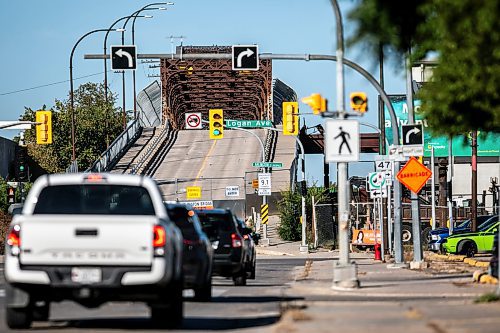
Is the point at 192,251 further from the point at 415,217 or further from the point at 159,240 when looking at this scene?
the point at 415,217

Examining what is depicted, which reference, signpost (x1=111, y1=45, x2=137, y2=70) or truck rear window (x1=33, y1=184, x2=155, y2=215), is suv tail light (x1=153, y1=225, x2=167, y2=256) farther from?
signpost (x1=111, y1=45, x2=137, y2=70)

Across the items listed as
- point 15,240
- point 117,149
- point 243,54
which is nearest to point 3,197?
point 117,149

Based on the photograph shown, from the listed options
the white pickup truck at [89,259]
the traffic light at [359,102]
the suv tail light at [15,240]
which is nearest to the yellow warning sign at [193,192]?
the traffic light at [359,102]

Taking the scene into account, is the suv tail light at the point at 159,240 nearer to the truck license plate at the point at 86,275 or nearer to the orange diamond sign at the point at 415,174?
the truck license plate at the point at 86,275

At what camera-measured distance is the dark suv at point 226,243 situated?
25.4 metres

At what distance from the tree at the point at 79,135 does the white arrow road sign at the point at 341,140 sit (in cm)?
7210

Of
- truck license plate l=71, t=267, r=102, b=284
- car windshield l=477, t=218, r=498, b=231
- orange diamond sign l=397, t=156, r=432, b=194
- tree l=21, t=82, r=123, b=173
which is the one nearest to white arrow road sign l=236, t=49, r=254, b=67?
orange diamond sign l=397, t=156, r=432, b=194

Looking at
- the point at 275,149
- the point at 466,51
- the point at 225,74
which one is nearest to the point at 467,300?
the point at 466,51

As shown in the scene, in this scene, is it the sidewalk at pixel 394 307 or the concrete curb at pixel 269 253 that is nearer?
the sidewalk at pixel 394 307

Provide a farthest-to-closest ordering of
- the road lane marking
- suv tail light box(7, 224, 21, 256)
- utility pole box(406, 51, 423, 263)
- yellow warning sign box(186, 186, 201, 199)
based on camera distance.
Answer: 1. the road lane marking
2. yellow warning sign box(186, 186, 201, 199)
3. utility pole box(406, 51, 423, 263)
4. suv tail light box(7, 224, 21, 256)

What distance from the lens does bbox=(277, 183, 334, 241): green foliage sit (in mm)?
57656

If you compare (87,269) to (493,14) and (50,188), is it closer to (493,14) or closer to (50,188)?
(50,188)

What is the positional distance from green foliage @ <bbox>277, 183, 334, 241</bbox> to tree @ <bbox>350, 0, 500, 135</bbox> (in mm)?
35218

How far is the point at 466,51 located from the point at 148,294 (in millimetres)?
6309
